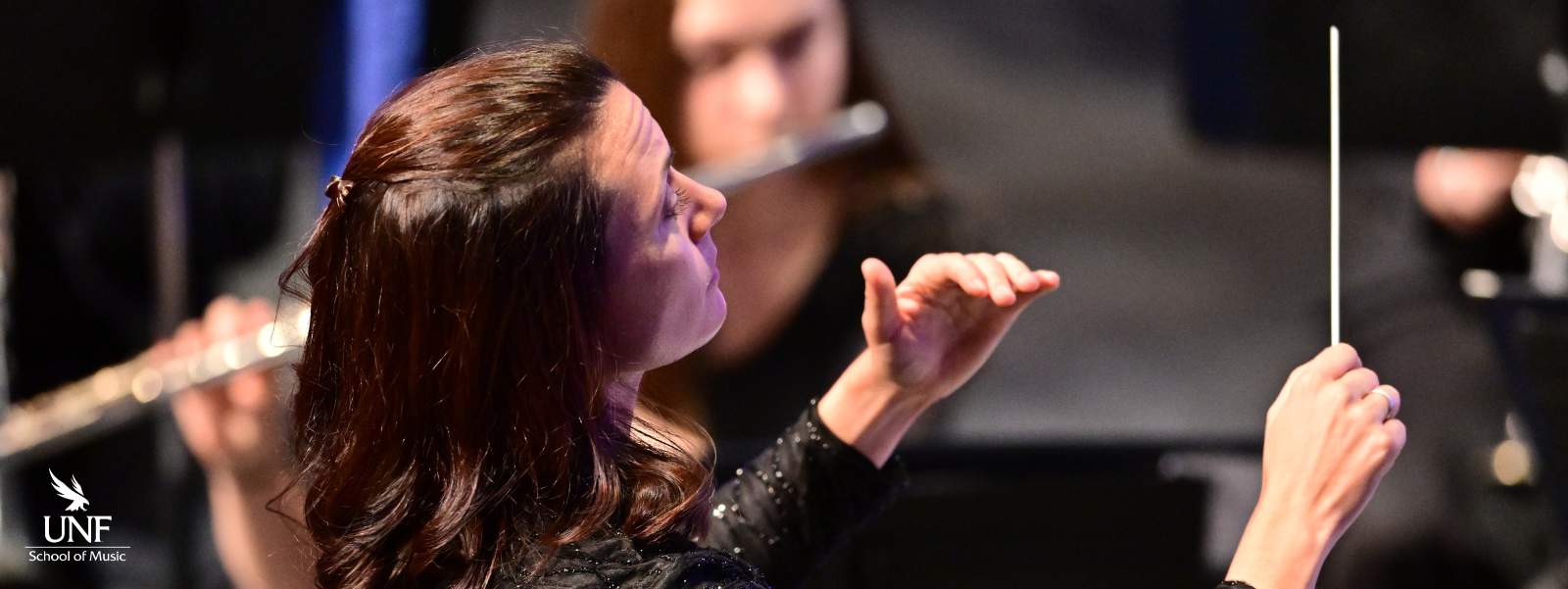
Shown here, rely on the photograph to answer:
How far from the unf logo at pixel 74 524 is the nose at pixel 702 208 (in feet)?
3.35

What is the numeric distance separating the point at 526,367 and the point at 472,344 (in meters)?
0.03

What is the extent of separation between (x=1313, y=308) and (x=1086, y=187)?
35 cm

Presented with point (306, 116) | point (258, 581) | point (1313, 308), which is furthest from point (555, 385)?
point (1313, 308)

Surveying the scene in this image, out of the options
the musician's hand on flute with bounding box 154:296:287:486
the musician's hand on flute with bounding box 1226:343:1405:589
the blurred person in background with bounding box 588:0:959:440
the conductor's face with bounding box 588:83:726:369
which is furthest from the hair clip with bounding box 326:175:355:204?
the blurred person in background with bounding box 588:0:959:440

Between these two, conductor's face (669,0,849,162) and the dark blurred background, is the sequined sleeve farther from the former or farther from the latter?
conductor's face (669,0,849,162)

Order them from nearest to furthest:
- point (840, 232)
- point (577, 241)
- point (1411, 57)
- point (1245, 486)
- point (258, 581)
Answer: point (577, 241)
point (258, 581)
point (1411, 57)
point (840, 232)
point (1245, 486)

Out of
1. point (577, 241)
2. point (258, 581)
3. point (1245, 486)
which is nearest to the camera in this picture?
point (577, 241)

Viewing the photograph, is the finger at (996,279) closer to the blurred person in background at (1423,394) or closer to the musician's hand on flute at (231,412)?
the musician's hand on flute at (231,412)

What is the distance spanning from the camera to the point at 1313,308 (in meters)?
1.80

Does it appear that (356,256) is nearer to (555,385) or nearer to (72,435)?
(555,385)

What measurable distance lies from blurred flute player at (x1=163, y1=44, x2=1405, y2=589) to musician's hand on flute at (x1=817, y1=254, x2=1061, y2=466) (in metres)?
0.14

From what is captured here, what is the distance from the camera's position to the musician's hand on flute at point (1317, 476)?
0.67 meters

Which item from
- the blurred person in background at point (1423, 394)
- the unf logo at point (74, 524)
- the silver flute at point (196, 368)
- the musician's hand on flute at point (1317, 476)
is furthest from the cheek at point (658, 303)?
the blurred person in background at point (1423, 394)

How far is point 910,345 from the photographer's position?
0.86m
